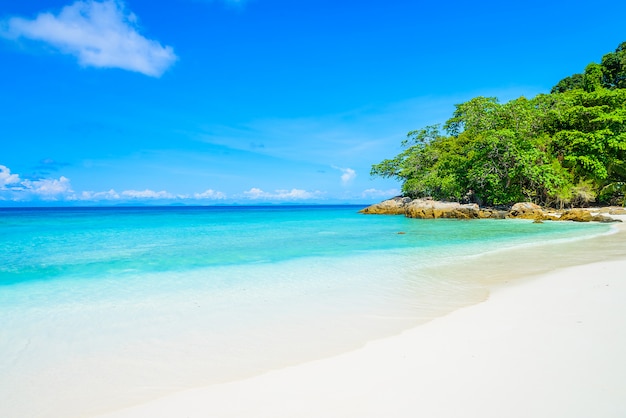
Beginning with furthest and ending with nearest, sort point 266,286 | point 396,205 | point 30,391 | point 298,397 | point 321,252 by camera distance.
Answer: point 396,205
point 321,252
point 266,286
point 30,391
point 298,397

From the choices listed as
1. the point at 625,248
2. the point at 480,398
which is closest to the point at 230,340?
the point at 480,398

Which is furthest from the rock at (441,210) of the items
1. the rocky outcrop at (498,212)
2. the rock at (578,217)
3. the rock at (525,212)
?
the rock at (578,217)

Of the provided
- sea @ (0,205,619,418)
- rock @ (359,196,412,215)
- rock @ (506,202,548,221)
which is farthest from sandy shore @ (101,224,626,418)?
rock @ (359,196,412,215)

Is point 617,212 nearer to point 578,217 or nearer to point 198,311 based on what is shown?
point 578,217

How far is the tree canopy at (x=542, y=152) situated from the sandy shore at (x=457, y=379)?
29364mm

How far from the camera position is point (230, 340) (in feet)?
14.9

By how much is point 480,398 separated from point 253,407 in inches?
73.9

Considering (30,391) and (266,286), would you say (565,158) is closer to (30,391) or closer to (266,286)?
(266,286)

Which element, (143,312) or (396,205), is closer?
(143,312)

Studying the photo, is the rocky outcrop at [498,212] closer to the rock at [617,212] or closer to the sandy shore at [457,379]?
the rock at [617,212]

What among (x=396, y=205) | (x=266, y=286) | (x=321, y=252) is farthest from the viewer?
(x=396, y=205)

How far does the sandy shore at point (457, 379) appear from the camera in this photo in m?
2.76

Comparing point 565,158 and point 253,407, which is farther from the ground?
point 565,158

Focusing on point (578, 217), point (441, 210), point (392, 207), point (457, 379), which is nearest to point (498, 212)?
point (441, 210)
